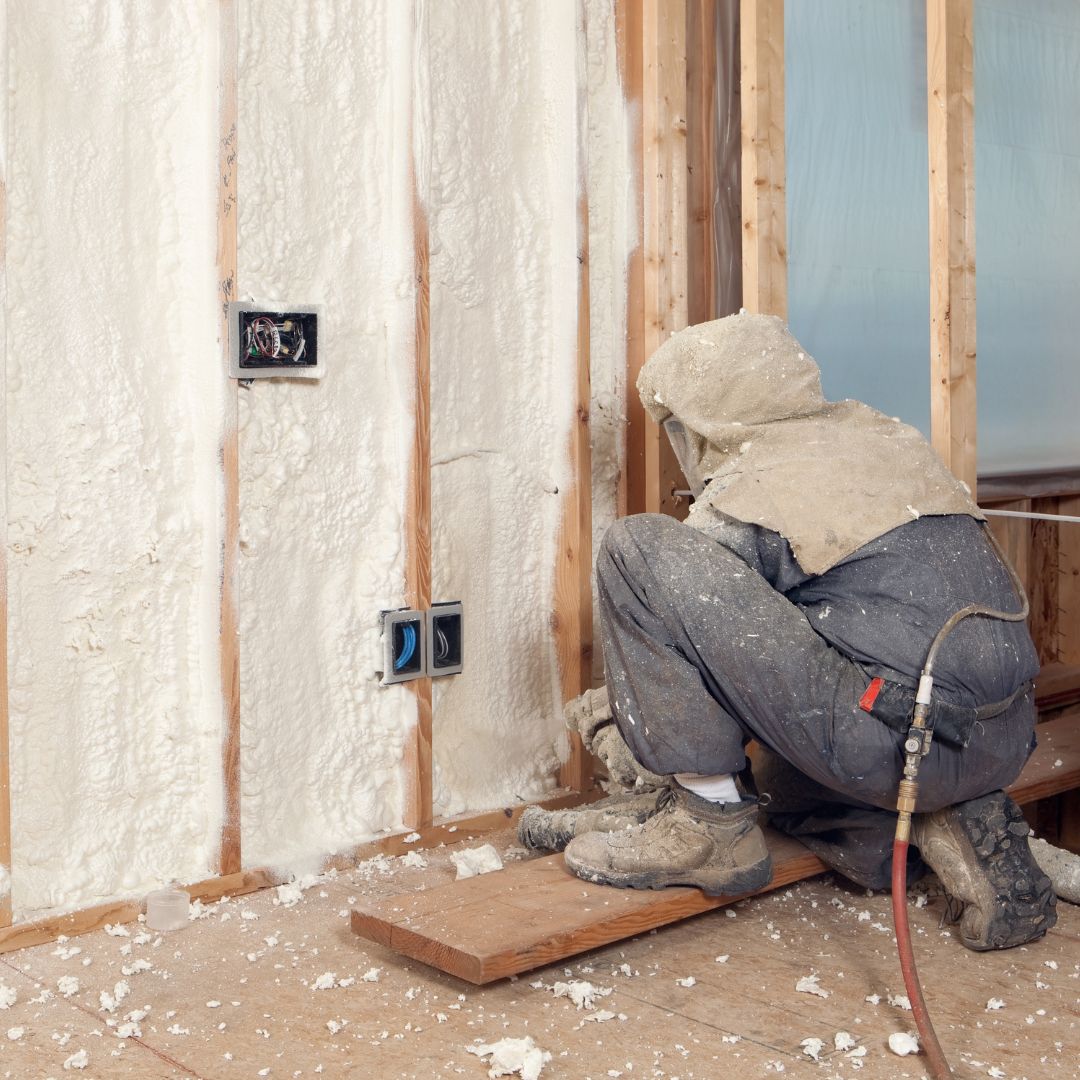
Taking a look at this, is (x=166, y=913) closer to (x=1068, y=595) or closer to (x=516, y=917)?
(x=516, y=917)

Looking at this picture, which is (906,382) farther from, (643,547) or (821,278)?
(643,547)

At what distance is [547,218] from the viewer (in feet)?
9.74

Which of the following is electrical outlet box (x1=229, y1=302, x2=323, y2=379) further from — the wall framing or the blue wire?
the blue wire

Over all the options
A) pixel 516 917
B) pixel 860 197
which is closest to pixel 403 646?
pixel 516 917

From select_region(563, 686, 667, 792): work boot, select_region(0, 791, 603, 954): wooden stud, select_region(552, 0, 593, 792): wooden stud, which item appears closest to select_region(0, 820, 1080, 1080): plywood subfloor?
select_region(0, 791, 603, 954): wooden stud

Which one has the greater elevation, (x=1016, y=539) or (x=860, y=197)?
(x=860, y=197)

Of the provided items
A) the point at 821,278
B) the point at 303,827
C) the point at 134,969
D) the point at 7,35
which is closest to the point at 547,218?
the point at 821,278

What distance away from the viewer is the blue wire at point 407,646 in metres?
2.69

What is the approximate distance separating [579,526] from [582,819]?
2.27ft

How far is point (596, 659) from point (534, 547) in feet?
1.08

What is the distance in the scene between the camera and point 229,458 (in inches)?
95.3

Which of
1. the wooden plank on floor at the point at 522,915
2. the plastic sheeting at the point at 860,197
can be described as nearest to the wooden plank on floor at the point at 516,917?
the wooden plank on floor at the point at 522,915

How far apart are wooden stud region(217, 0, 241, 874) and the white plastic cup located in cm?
14

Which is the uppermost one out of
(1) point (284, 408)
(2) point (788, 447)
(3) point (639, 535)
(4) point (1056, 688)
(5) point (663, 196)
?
(5) point (663, 196)
